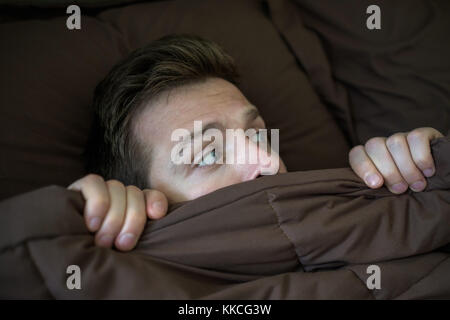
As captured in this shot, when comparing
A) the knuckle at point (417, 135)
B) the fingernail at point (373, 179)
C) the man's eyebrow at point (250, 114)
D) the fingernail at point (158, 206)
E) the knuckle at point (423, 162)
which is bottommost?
the fingernail at point (158, 206)

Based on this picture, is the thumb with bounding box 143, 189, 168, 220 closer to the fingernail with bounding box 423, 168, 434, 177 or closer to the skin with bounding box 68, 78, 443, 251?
the skin with bounding box 68, 78, 443, 251

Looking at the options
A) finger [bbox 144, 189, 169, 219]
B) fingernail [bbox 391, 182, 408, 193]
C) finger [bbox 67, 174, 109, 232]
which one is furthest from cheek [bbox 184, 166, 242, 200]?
fingernail [bbox 391, 182, 408, 193]

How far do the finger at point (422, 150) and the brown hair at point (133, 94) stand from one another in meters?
0.50

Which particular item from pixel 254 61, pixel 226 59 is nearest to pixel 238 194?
pixel 226 59

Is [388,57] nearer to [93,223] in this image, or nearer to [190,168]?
[190,168]

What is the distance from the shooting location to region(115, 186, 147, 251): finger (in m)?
0.78

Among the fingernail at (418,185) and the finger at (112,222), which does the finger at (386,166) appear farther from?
the finger at (112,222)

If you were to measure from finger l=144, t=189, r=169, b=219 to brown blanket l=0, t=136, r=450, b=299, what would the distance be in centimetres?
3

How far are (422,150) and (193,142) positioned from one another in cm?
47

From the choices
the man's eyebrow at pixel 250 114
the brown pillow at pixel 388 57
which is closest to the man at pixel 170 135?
the man's eyebrow at pixel 250 114

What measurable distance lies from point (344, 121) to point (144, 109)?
2.11ft

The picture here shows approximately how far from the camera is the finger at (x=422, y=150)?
0.88 metres

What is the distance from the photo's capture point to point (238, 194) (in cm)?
82

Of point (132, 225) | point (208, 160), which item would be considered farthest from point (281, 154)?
point (132, 225)
